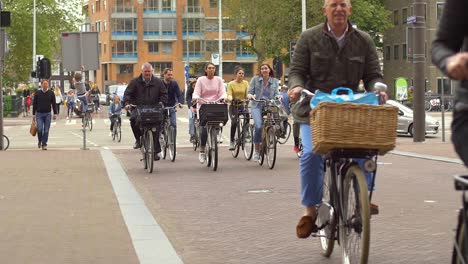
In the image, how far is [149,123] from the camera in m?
14.4

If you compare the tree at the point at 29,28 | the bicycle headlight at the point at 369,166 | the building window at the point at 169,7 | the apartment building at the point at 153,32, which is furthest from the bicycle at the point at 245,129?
the building window at the point at 169,7

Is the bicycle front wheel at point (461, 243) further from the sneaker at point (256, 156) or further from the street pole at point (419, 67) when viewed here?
the street pole at point (419, 67)

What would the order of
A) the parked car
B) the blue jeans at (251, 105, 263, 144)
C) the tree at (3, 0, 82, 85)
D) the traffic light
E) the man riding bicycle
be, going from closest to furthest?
the man riding bicycle → the blue jeans at (251, 105, 263, 144) → the traffic light → the parked car → the tree at (3, 0, 82, 85)

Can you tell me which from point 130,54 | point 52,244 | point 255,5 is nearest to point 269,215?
point 52,244

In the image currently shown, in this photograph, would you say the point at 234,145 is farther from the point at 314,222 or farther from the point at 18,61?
the point at 18,61

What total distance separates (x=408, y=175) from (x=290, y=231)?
593cm

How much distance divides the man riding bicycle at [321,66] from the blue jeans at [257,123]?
373 inches

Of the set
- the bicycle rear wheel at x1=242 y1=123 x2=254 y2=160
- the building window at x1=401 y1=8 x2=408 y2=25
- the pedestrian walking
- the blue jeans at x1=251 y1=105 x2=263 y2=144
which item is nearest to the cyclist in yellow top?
the bicycle rear wheel at x1=242 y1=123 x2=254 y2=160

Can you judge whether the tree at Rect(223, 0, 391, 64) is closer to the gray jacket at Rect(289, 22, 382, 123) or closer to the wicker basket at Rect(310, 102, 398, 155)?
the gray jacket at Rect(289, 22, 382, 123)

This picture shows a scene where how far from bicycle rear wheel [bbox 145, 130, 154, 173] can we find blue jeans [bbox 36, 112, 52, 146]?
28.0 feet

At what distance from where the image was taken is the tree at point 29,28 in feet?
225

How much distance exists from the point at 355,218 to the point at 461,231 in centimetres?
193

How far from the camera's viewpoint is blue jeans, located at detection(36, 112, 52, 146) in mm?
22438

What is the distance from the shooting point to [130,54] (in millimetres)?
110688
